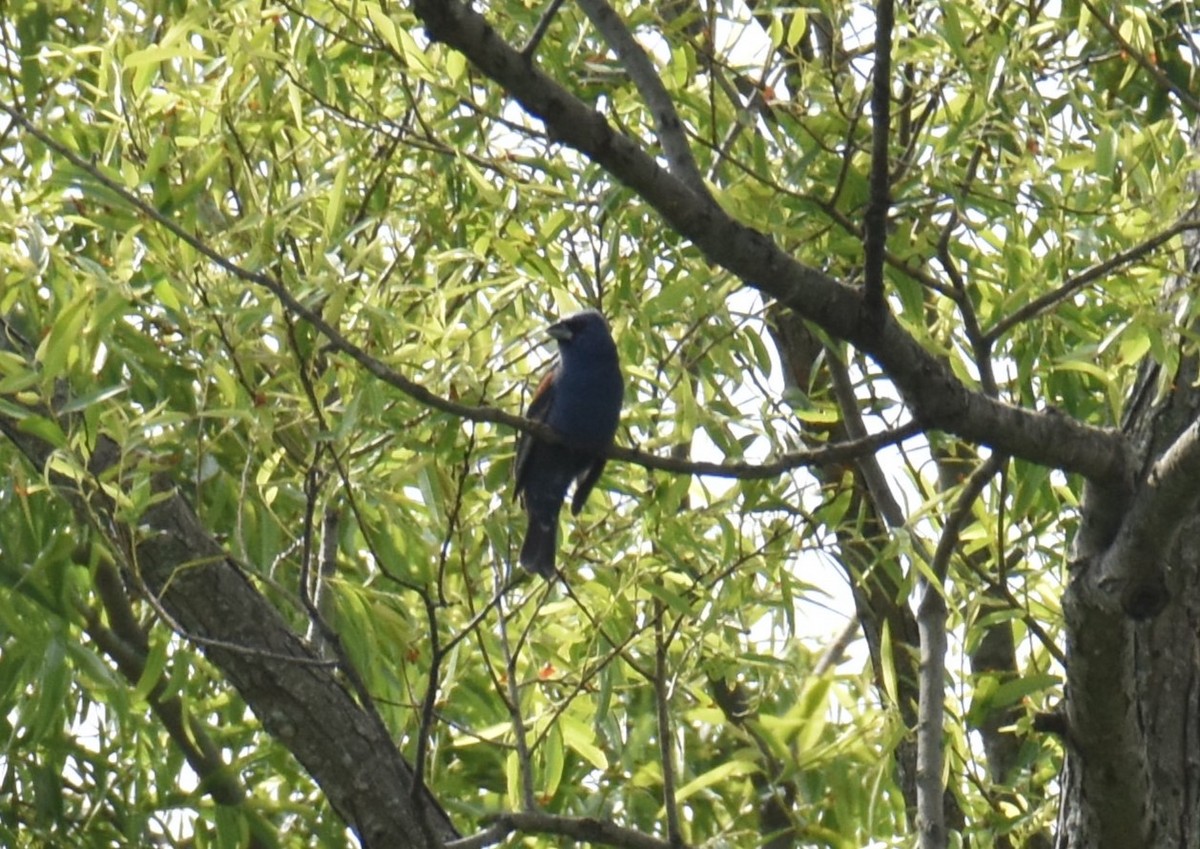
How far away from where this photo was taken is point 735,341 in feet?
11.9

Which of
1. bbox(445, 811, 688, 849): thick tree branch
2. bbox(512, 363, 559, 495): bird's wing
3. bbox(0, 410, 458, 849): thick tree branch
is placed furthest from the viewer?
bbox(512, 363, 559, 495): bird's wing

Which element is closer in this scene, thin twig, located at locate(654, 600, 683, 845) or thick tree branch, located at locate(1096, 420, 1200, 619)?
thick tree branch, located at locate(1096, 420, 1200, 619)

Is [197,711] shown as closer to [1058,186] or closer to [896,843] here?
[896,843]

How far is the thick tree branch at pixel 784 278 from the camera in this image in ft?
8.39

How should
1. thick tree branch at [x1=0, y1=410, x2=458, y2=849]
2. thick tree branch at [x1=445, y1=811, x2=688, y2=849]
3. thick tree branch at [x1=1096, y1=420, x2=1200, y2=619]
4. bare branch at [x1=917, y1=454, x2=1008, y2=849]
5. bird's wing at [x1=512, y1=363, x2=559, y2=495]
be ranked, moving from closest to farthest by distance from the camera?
thick tree branch at [x1=1096, y1=420, x2=1200, y2=619] < thick tree branch at [x1=445, y1=811, x2=688, y2=849] < bare branch at [x1=917, y1=454, x2=1008, y2=849] < thick tree branch at [x1=0, y1=410, x2=458, y2=849] < bird's wing at [x1=512, y1=363, x2=559, y2=495]

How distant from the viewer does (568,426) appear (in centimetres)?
474

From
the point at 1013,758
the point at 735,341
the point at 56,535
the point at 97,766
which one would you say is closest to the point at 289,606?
the point at 56,535

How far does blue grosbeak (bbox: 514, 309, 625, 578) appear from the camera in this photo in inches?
157

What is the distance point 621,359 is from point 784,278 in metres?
1.01

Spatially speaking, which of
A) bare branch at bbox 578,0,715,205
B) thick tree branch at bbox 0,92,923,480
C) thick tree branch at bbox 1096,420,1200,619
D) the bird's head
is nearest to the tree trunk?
thick tree branch at bbox 1096,420,1200,619

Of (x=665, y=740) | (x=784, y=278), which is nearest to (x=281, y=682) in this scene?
(x=665, y=740)

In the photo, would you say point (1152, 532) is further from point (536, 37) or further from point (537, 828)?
point (536, 37)

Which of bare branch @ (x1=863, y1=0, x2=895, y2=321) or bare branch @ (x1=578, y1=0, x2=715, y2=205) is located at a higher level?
bare branch @ (x1=578, y1=0, x2=715, y2=205)

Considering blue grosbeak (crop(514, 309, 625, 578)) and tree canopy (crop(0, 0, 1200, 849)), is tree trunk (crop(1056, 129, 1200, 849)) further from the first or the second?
blue grosbeak (crop(514, 309, 625, 578))
